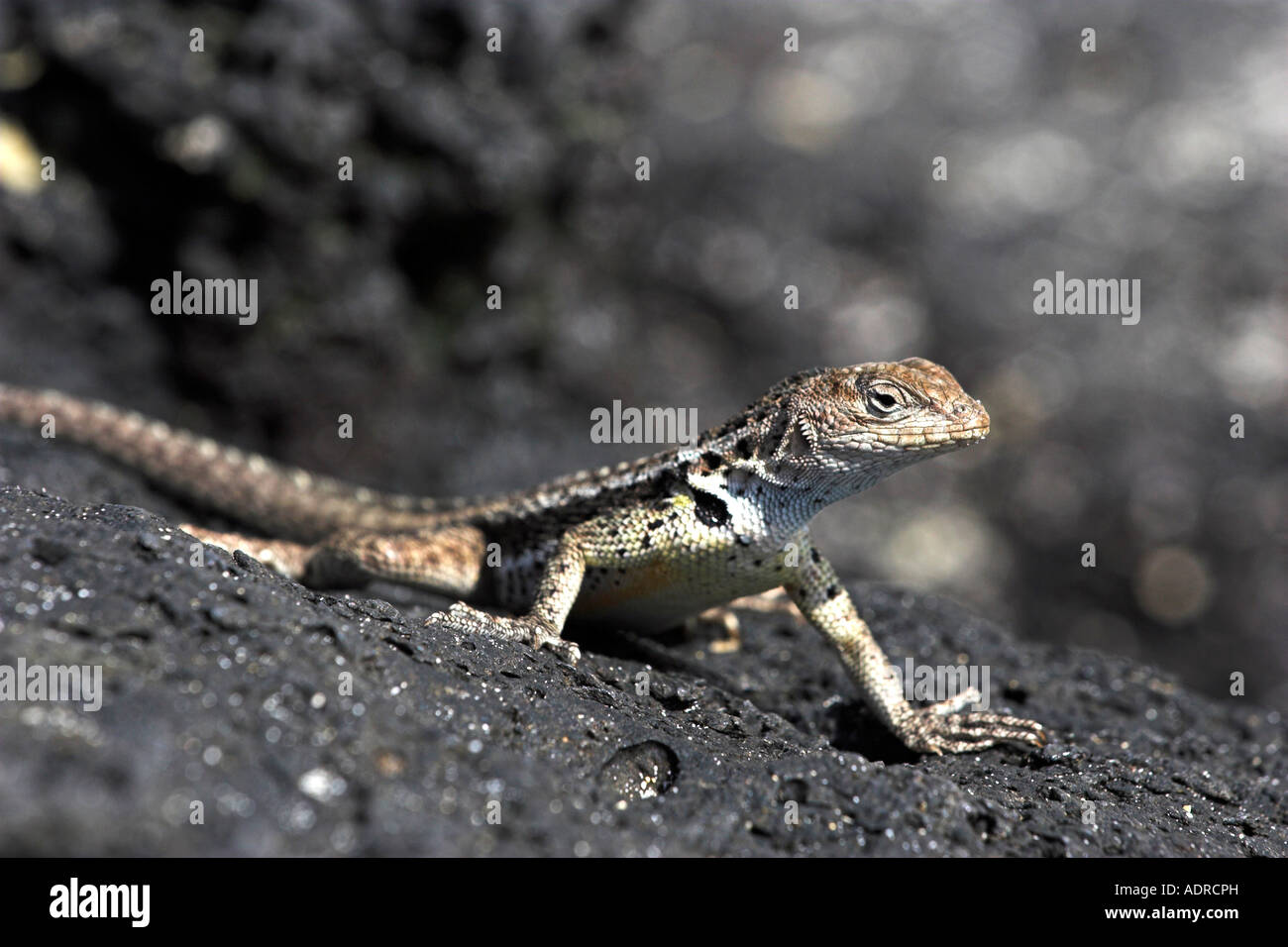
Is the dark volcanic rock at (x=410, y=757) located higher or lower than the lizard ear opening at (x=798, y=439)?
lower

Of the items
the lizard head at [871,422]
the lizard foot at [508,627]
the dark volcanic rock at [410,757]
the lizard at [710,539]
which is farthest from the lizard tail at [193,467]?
the lizard head at [871,422]

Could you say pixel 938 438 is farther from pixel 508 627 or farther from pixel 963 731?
pixel 508 627

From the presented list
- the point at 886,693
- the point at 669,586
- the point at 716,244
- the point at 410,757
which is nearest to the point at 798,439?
the point at 669,586

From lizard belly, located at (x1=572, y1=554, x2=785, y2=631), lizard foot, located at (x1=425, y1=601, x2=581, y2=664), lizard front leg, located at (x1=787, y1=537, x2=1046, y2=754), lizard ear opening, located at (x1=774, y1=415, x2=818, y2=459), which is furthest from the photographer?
lizard belly, located at (x1=572, y1=554, x2=785, y2=631)

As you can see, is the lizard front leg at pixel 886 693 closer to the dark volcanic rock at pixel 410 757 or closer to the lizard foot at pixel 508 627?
the dark volcanic rock at pixel 410 757

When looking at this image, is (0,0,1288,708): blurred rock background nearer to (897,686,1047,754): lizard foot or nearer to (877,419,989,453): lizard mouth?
(897,686,1047,754): lizard foot

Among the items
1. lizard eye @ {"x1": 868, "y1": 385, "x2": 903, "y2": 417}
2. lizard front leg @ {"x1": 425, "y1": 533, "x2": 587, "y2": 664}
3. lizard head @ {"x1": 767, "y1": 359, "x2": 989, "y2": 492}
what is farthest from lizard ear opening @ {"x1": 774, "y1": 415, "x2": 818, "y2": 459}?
lizard front leg @ {"x1": 425, "y1": 533, "x2": 587, "y2": 664}

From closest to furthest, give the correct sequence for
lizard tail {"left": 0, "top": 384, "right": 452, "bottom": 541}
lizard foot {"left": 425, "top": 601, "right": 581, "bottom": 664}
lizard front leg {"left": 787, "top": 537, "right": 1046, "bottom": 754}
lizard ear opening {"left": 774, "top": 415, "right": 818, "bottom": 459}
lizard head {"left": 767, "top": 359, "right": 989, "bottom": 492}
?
lizard foot {"left": 425, "top": 601, "right": 581, "bottom": 664}
lizard head {"left": 767, "top": 359, "right": 989, "bottom": 492}
lizard ear opening {"left": 774, "top": 415, "right": 818, "bottom": 459}
lizard front leg {"left": 787, "top": 537, "right": 1046, "bottom": 754}
lizard tail {"left": 0, "top": 384, "right": 452, "bottom": 541}

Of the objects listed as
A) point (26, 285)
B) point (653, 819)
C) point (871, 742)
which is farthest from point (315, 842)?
point (26, 285)
